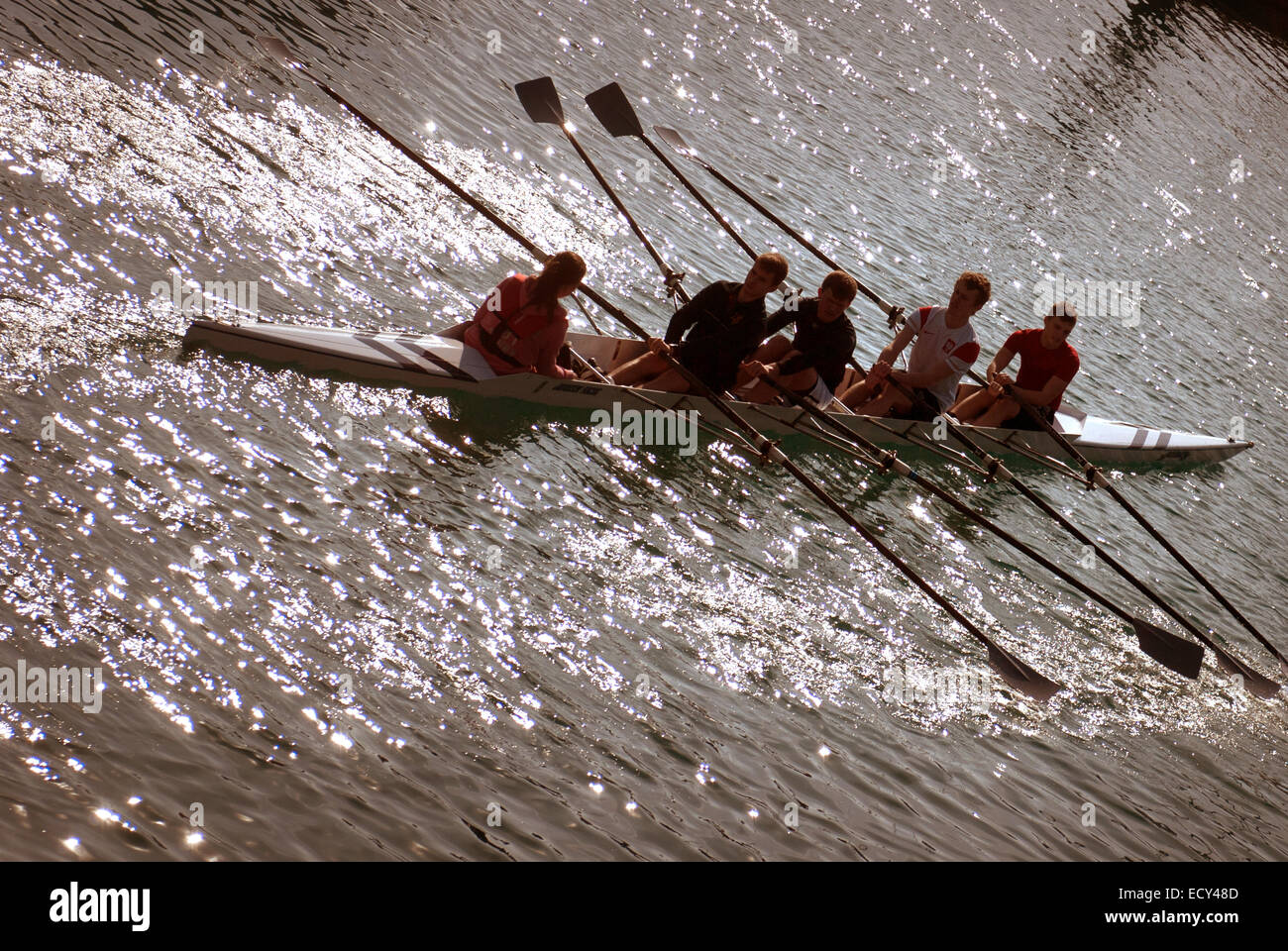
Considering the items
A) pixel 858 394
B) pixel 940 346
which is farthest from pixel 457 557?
pixel 940 346

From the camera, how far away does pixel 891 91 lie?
2878 cm

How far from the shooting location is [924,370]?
49.4 feet

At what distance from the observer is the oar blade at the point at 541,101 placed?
15.1 metres

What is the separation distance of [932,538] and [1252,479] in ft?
26.2

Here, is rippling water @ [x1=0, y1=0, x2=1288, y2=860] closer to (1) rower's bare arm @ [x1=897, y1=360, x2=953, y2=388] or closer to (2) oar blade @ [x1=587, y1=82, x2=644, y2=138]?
(1) rower's bare arm @ [x1=897, y1=360, x2=953, y2=388]

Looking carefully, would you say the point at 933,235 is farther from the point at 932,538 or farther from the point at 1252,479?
the point at 932,538

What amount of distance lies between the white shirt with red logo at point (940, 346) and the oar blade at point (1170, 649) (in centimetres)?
420

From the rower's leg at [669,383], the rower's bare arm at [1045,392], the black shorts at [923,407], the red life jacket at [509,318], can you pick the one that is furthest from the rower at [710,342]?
the rower's bare arm at [1045,392]

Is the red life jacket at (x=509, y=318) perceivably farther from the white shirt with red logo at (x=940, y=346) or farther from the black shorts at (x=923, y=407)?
the white shirt with red logo at (x=940, y=346)

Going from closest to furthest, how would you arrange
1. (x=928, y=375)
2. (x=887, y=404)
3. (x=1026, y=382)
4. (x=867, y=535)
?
(x=867, y=535), (x=928, y=375), (x=887, y=404), (x=1026, y=382)

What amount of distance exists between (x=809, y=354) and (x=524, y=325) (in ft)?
11.5

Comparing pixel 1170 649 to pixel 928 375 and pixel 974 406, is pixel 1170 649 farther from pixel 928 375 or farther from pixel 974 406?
pixel 974 406

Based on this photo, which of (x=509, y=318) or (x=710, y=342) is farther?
(x=710, y=342)
